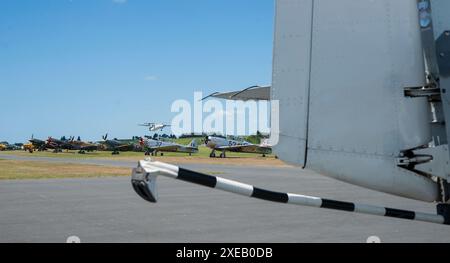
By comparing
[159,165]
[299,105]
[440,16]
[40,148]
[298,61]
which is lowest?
[40,148]

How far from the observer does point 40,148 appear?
236 feet

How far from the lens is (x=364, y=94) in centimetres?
347

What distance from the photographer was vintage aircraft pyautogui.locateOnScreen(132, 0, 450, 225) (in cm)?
336

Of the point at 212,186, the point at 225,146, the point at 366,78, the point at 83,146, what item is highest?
the point at 366,78

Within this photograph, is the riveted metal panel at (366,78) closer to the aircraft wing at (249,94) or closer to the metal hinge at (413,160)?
the metal hinge at (413,160)

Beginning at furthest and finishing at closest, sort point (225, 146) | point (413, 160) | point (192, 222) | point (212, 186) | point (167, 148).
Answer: point (167, 148) < point (225, 146) < point (192, 222) < point (413, 160) < point (212, 186)

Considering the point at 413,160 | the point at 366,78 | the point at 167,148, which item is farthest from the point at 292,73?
the point at 167,148

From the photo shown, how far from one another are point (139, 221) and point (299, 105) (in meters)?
5.57

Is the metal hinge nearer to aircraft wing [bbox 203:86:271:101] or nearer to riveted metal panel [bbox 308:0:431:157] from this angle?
riveted metal panel [bbox 308:0:431:157]

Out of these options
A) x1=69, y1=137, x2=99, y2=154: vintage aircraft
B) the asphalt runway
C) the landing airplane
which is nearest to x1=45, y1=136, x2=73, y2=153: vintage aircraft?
x1=69, y1=137, x2=99, y2=154: vintage aircraft

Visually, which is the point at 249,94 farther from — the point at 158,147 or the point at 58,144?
the point at 58,144
